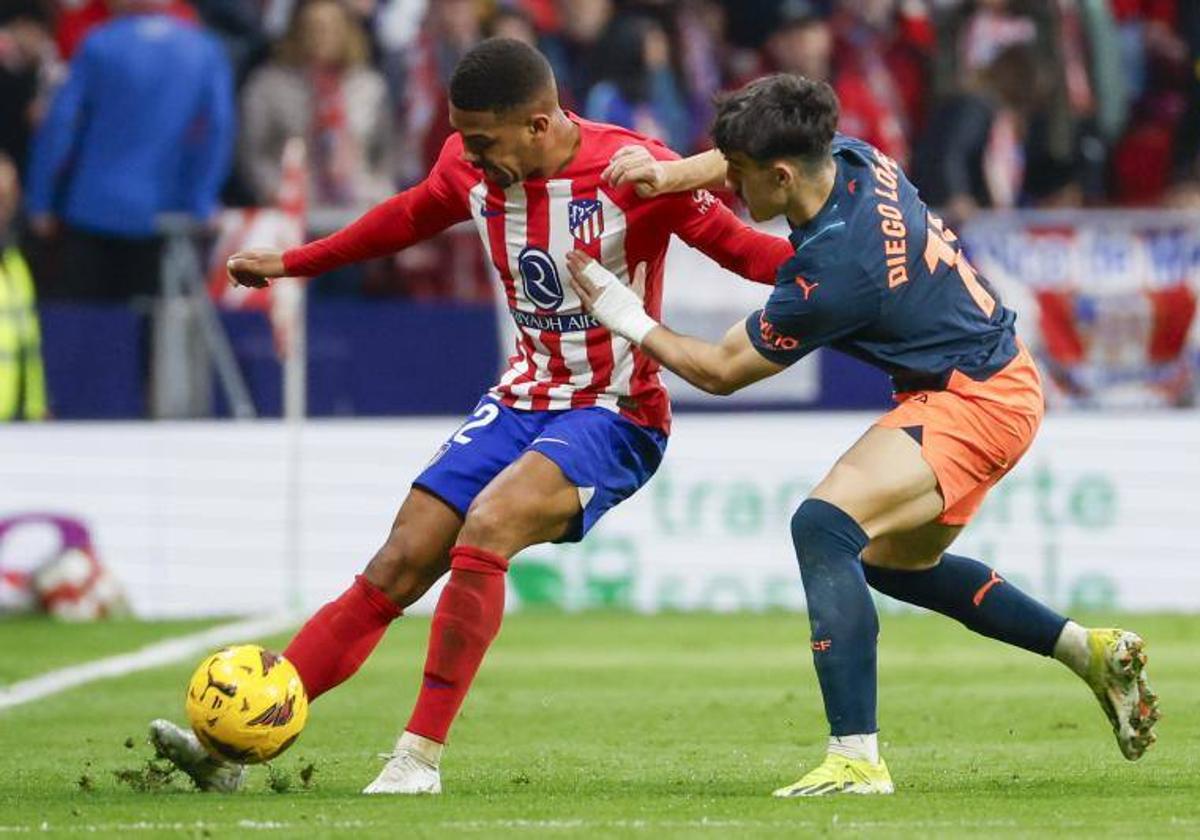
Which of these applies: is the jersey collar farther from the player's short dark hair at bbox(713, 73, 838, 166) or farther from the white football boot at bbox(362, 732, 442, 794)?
the white football boot at bbox(362, 732, 442, 794)

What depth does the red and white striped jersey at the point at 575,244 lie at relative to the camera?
305 inches

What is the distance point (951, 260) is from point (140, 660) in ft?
19.9

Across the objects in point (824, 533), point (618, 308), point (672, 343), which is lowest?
point (824, 533)

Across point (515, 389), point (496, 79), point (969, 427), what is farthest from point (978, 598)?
point (496, 79)

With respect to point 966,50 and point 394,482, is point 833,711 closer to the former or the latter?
point 394,482

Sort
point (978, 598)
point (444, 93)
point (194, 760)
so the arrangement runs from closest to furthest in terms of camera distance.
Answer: point (194, 760) → point (978, 598) → point (444, 93)

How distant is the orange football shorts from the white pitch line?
4595mm

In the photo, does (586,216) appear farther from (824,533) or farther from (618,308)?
(824,533)

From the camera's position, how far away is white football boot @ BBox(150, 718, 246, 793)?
7.48m

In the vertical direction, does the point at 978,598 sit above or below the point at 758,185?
below

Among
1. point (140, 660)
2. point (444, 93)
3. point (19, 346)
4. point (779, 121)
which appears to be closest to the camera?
point (779, 121)

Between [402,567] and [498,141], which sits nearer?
[498,141]

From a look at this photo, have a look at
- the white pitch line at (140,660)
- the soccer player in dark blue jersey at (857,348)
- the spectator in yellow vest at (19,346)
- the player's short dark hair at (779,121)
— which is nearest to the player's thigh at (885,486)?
the soccer player in dark blue jersey at (857,348)

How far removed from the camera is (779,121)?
707cm
